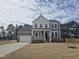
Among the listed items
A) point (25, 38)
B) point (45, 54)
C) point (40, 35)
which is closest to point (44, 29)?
point (40, 35)

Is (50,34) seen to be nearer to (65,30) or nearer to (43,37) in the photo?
(43,37)

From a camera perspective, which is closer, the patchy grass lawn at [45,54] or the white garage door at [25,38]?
the patchy grass lawn at [45,54]

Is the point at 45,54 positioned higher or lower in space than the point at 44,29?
lower

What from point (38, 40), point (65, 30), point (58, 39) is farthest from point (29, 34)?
point (65, 30)

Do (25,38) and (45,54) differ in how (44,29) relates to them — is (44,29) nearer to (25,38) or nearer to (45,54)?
(25,38)

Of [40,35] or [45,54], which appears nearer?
[45,54]

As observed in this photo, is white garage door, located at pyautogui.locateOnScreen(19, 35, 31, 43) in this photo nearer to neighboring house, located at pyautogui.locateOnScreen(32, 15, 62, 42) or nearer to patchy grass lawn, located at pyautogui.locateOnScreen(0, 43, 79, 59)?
neighboring house, located at pyautogui.locateOnScreen(32, 15, 62, 42)

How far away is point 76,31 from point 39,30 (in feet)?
115

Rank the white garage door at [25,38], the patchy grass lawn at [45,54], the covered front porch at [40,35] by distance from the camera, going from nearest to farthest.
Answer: the patchy grass lawn at [45,54] < the covered front porch at [40,35] < the white garage door at [25,38]

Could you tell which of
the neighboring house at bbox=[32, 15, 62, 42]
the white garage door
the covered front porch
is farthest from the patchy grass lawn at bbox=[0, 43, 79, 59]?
the white garage door

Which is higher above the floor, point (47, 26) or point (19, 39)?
point (47, 26)

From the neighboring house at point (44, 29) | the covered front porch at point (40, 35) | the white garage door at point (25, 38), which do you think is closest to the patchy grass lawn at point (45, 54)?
the covered front porch at point (40, 35)

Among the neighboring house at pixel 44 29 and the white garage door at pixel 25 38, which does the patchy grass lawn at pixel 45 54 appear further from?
the white garage door at pixel 25 38

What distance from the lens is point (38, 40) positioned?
43656 mm
